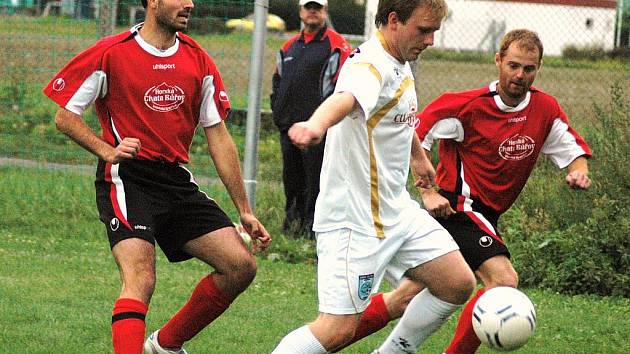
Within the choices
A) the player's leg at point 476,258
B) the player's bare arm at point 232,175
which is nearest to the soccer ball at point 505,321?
the player's leg at point 476,258

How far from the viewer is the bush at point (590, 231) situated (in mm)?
8625

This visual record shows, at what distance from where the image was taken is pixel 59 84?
18.5 feet

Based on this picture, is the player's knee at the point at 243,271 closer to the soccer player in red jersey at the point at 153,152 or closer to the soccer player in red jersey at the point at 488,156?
the soccer player in red jersey at the point at 153,152

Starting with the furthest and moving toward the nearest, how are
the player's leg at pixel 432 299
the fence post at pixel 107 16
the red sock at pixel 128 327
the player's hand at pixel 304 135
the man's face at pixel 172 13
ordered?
1. the fence post at pixel 107 16
2. the man's face at pixel 172 13
3. the player's leg at pixel 432 299
4. the red sock at pixel 128 327
5. the player's hand at pixel 304 135

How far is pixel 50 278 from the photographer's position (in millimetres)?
8250

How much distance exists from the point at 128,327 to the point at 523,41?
2.53 m

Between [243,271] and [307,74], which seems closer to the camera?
[243,271]

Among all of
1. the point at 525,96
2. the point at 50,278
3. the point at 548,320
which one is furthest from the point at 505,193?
the point at 50,278

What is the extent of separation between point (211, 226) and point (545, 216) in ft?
14.3

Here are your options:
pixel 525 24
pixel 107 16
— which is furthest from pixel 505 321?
pixel 525 24

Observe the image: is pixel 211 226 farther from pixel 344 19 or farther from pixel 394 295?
pixel 344 19

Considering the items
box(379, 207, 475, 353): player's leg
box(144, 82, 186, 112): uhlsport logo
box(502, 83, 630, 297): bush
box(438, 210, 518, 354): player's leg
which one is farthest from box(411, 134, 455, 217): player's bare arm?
box(502, 83, 630, 297): bush

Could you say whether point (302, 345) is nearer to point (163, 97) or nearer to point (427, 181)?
point (427, 181)

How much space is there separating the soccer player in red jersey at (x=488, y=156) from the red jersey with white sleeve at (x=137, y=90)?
1307 millimetres
